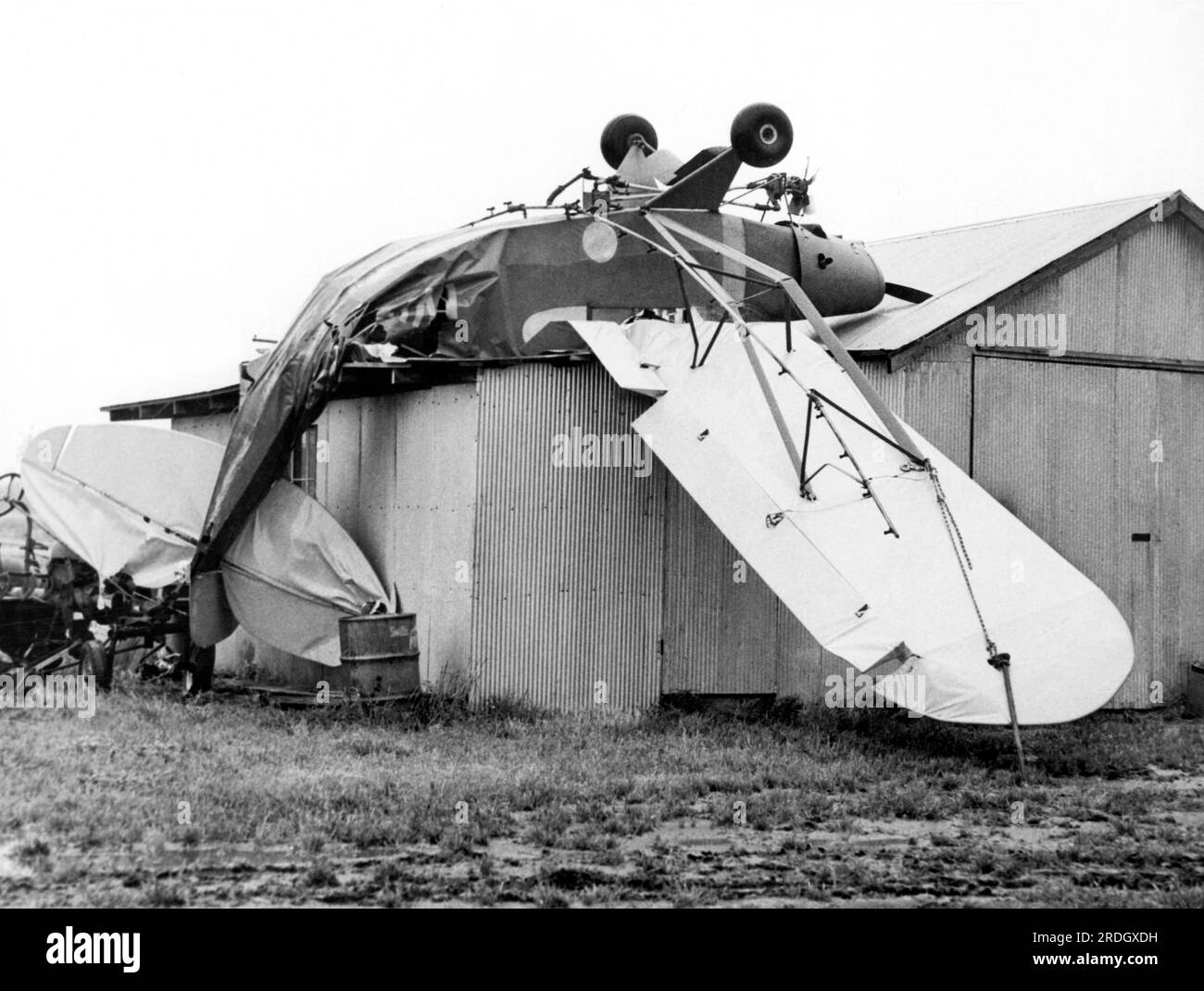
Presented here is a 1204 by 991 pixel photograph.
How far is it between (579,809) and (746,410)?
14.1 feet

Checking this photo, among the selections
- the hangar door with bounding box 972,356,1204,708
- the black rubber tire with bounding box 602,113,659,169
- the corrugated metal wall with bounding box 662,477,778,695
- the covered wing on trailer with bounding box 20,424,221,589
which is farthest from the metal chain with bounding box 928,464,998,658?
the covered wing on trailer with bounding box 20,424,221,589

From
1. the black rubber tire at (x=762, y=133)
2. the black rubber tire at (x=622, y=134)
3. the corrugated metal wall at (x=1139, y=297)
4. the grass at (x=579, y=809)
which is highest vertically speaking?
the black rubber tire at (x=622, y=134)

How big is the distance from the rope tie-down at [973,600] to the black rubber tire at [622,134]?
20.2ft

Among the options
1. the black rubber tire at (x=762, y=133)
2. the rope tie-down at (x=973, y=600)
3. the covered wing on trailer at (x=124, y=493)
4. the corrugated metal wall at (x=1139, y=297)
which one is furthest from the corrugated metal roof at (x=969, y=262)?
the covered wing on trailer at (x=124, y=493)

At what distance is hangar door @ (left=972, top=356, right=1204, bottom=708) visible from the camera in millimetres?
13695

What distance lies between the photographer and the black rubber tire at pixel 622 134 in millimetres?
15516

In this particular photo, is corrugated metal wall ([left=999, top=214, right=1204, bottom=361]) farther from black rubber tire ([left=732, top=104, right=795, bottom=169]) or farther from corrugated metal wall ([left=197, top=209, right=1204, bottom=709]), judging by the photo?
black rubber tire ([left=732, top=104, right=795, bottom=169])

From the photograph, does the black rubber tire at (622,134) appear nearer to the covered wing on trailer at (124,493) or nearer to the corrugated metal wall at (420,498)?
the corrugated metal wall at (420,498)

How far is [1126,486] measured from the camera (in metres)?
14.2

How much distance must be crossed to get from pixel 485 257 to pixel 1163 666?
7.74m
